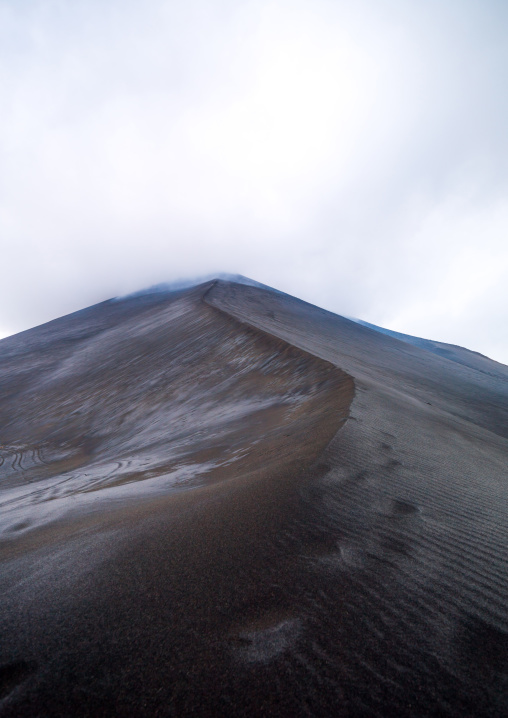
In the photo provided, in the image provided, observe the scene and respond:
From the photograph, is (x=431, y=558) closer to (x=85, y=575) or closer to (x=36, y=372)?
(x=85, y=575)

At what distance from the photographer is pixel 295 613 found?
Answer: 175cm

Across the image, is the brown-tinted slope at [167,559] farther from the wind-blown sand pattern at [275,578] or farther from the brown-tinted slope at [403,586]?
the brown-tinted slope at [403,586]

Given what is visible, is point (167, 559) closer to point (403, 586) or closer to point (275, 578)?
point (275, 578)

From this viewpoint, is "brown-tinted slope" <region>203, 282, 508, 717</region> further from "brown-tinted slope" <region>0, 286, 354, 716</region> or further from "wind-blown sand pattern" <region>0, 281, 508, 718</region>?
"brown-tinted slope" <region>0, 286, 354, 716</region>

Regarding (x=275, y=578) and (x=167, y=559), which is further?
(x=167, y=559)

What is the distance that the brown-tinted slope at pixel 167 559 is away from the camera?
4.67 feet

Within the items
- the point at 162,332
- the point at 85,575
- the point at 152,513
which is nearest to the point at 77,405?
the point at 162,332

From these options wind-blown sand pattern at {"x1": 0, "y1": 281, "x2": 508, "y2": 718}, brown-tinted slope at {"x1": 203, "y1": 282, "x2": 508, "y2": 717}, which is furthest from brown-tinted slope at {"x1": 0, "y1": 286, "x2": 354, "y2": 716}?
brown-tinted slope at {"x1": 203, "y1": 282, "x2": 508, "y2": 717}

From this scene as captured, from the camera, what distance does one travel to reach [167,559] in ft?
7.48

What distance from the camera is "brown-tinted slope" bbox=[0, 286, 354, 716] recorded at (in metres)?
1.42

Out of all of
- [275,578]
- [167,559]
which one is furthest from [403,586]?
[167,559]

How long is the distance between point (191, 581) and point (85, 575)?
63 cm

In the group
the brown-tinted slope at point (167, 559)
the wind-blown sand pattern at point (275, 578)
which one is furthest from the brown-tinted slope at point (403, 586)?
the brown-tinted slope at point (167, 559)

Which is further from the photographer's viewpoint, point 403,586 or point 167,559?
point 167,559
